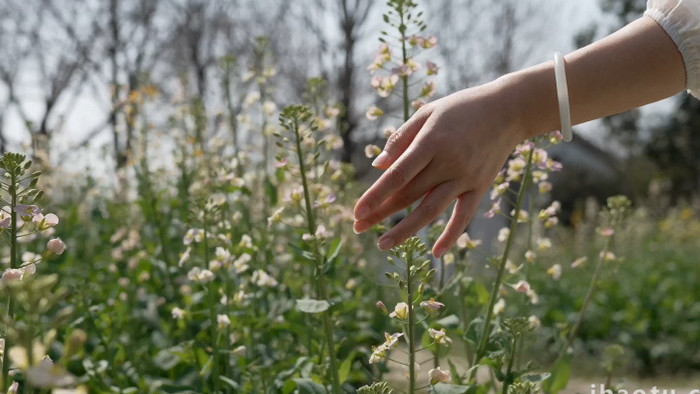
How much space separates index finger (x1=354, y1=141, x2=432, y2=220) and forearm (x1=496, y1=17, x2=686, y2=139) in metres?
0.24

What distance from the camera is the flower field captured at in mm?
1647

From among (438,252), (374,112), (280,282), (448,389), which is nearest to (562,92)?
(438,252)

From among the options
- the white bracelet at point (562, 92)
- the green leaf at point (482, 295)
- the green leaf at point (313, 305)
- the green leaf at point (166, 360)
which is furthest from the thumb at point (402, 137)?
the green leaf at point (166, 360)

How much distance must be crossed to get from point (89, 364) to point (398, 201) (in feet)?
5.18

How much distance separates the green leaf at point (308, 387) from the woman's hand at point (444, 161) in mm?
638

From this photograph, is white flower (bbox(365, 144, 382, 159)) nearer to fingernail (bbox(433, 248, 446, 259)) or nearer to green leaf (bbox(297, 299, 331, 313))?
green leaf (bbox(297, 299, 331, 313))

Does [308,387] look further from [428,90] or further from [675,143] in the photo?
[675,143]

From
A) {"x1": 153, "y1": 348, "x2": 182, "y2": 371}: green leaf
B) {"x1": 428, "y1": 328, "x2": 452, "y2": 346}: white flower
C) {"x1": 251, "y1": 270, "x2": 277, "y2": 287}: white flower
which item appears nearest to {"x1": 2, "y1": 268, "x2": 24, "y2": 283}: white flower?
{"x1": 428, "y1": 328, "x2": 452, "y2": 346}: white flower

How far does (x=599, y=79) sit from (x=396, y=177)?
497 mm

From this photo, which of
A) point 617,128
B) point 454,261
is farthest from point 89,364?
point 617,128

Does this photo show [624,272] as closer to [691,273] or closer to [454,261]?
[691,273]

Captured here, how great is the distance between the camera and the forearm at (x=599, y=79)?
1.60 m

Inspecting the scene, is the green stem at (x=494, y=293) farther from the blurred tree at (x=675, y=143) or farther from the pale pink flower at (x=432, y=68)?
the blurred tree at (x=675, y=143)

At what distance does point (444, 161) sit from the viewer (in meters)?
1.50
